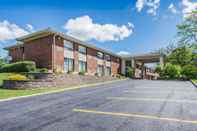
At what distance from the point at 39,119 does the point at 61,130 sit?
1414mm

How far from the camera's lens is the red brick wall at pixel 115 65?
124 feet

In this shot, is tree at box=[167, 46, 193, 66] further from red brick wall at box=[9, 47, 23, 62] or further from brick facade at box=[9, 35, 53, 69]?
red brick wall at box=[9, 47, 23, 62]

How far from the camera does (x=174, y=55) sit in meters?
42.2

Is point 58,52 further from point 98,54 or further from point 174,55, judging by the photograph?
point 174,55

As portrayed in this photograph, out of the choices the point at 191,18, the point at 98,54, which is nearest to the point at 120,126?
the point at 98,54

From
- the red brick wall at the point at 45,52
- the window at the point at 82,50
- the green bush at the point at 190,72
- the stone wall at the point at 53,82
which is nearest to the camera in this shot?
the stone wall at the point at 53,82

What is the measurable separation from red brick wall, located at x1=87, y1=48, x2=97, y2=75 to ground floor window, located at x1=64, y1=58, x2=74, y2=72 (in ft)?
13.6

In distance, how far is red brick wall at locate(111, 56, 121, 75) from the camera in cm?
3792

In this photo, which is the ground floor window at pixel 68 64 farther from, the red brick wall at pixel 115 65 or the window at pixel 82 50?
the red brick wall at pixel 115 65

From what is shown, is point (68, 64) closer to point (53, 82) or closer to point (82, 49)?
point (82, 49)

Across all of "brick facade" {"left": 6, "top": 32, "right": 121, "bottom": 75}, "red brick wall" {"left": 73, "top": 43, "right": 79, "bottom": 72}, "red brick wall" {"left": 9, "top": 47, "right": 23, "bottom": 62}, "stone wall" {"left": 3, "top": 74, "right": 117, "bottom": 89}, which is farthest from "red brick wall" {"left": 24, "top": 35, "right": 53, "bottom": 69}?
"red brick wall" {"left": 73, "top": 43, "right": 79, "bottom": 72}

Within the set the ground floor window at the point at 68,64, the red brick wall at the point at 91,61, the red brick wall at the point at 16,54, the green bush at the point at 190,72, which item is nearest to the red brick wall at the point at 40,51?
the ground floor window at the point at 68,64

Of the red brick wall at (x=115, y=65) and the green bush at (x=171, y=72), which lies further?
the red brick wall at (x=115, y=65)

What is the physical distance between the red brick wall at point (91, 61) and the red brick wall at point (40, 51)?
27.5ft
